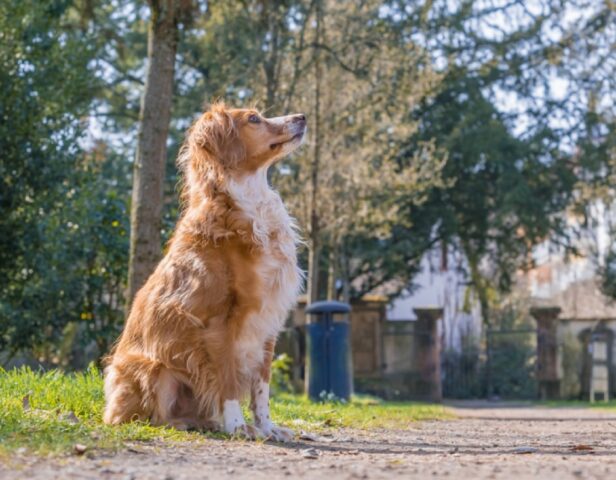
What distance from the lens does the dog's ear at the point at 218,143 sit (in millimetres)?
7035

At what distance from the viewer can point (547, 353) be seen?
956 inches

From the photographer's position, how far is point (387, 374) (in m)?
23.7

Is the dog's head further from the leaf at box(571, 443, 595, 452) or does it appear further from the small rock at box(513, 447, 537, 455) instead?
the leaf at box(571, 443, 595, 452)

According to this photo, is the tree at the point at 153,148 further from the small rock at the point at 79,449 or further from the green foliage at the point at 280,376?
the green foliage at the point at 280,376

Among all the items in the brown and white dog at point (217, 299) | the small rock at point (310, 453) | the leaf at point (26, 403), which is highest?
the brown and white dog at point (217, 299)

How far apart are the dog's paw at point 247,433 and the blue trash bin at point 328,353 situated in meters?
9.20

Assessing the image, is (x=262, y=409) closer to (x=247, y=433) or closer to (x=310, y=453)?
(x=247, y=433)

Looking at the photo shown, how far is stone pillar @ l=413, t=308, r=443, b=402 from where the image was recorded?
23062 mm

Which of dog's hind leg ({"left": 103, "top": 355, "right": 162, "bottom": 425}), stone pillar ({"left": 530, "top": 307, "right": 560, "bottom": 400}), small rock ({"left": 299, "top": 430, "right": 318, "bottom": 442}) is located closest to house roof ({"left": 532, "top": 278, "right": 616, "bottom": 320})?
stone pillar ({"left": 530, "top": 307, "right": 560, "bottom": 400})

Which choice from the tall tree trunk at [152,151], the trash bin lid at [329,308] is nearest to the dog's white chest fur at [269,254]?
the tall tree trunk at [152,151]

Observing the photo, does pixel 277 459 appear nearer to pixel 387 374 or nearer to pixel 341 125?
pixel 341 125

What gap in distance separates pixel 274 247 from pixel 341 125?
A: 12906 millimetres

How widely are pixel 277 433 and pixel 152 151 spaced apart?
486 cm

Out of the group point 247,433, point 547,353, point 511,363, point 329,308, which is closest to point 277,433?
point 247,433
